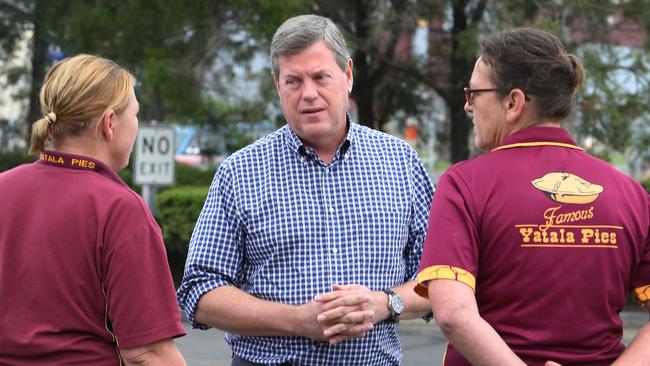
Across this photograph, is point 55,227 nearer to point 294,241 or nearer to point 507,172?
point 294,241

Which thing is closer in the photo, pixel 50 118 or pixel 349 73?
pixel 50 118

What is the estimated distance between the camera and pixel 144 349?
119 inches

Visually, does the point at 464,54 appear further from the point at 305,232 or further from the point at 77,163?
the point at 77,163

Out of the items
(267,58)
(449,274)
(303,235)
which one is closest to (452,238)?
(449,274)

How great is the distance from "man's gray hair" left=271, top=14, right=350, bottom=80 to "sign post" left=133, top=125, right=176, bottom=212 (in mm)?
10791

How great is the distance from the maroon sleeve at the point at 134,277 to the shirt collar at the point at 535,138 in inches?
38.8

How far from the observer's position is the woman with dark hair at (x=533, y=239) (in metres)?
2.96

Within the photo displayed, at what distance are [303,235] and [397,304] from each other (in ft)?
1.27

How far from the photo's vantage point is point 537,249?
2959 mm

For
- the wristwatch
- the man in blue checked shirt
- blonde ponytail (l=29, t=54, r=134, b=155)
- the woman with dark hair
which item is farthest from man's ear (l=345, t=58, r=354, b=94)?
blonde ponytail (l=29, t=54, r=134, b=155)

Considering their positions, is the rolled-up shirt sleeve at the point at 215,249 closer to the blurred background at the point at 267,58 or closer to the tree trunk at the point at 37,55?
the blurred background at the point at 267,58

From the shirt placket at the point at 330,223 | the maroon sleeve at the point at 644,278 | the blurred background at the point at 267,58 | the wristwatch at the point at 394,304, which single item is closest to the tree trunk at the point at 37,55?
the blurred background at the point at 267,58

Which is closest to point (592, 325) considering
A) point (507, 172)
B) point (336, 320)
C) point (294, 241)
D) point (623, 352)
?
point (623, 352)

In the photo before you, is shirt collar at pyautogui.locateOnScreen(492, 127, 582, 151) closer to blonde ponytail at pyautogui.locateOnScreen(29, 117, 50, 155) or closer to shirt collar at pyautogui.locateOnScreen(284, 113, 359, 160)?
shirt collar at pyautogui.locateOnScreen(284, 113, 359, 160)
